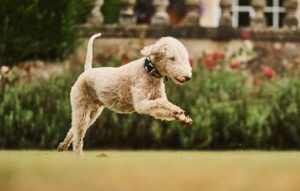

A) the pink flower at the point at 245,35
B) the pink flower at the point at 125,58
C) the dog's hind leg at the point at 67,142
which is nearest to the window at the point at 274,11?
the pink flower at the point at 245,35

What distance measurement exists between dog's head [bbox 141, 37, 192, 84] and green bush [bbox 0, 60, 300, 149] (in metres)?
4.76

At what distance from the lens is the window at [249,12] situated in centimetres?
1694

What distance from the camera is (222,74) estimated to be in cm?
1052

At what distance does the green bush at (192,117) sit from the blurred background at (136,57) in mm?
12

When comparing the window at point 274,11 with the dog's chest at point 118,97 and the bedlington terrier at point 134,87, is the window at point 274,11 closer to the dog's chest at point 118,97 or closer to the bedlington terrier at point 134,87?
the bedlington terrier at point 134,87

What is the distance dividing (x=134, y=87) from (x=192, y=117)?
6.21 meters

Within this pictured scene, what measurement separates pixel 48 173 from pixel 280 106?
8.32 metres

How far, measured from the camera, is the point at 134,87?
3.34 m

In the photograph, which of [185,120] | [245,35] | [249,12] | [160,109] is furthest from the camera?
[249,12]

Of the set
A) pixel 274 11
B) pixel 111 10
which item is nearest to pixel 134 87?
pixel 111 10

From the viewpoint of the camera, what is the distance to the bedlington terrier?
10.3 feet

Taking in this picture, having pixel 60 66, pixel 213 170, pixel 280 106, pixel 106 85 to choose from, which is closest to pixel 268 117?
pixel 280 106

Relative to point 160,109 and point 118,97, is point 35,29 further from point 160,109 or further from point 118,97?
point 160,109

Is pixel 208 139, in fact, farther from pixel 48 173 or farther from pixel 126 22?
pixel 48 173
